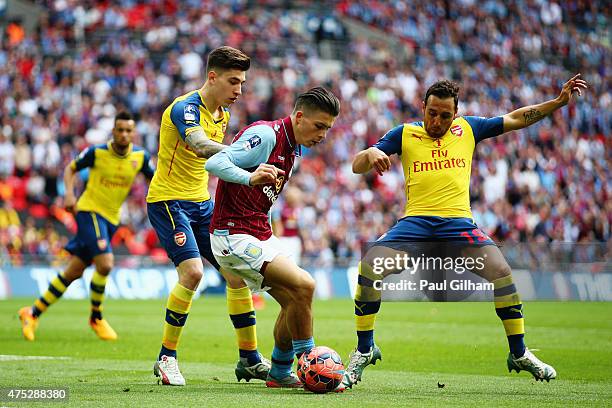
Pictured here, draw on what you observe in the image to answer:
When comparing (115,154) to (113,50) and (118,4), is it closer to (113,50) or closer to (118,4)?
(113,50)

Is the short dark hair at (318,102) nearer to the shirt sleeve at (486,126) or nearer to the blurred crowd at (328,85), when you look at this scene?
the shirt sleeve at (486,126)

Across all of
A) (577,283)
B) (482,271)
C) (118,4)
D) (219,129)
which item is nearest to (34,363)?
(219,129)

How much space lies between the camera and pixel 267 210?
326 inches

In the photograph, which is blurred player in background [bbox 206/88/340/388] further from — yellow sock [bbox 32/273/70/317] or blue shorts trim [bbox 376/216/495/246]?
yellow sock [bbox 32/273/70/317]

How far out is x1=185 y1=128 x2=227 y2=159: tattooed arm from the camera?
27.6ft

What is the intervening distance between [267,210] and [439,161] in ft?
6.04

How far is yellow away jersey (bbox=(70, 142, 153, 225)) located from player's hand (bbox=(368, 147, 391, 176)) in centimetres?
550

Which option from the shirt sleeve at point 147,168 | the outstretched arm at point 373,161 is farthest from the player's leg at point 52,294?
the outstretched arm at point 373,161

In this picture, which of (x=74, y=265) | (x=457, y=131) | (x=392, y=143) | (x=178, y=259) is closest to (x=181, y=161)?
(x=178, y=259)

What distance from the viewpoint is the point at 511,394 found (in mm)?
8031

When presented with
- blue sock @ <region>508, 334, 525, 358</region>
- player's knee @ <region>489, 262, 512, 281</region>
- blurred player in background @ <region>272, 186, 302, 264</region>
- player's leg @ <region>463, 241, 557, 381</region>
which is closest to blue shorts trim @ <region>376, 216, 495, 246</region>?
player's leg @ <region>463, 241, 557, 381</region>

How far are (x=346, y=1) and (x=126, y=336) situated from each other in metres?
25.9

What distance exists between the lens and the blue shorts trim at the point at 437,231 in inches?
357

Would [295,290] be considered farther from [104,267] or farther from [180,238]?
[104,267]
